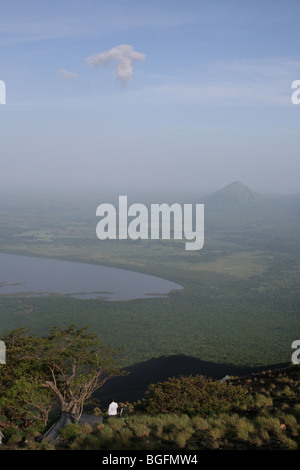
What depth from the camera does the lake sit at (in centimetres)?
6116

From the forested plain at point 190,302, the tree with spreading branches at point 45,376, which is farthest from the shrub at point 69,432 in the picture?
the forested plain at point 190,302

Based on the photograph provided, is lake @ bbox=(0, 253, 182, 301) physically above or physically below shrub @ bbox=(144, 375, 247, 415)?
below

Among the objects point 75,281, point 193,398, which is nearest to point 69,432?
point 193,398

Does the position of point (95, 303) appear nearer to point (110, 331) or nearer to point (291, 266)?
point (110, 331)

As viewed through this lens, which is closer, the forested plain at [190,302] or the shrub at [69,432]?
the shrub at [69,432]

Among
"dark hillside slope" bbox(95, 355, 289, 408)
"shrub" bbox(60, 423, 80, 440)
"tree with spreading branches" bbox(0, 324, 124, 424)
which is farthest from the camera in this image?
"dark hillside slope" bbox(95, 355, 289, 408)

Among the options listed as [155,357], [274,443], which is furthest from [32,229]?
[274,443]

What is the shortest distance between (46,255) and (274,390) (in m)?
81.6

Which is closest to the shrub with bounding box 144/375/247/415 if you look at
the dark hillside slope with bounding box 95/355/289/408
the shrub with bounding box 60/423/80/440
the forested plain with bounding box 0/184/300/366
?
the shrub with bounding box 60/423/80/440

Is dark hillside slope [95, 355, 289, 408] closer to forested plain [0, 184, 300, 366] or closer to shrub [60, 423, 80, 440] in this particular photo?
forested plain [0, 184, 300, 366]

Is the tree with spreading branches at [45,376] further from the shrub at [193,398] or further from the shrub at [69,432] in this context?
the shrub at [193,398]

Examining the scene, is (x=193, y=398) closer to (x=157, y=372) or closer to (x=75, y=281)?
(x=157, y=372)

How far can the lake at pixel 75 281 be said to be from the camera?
2408 inches

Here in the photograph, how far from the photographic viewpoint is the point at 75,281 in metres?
69.8
